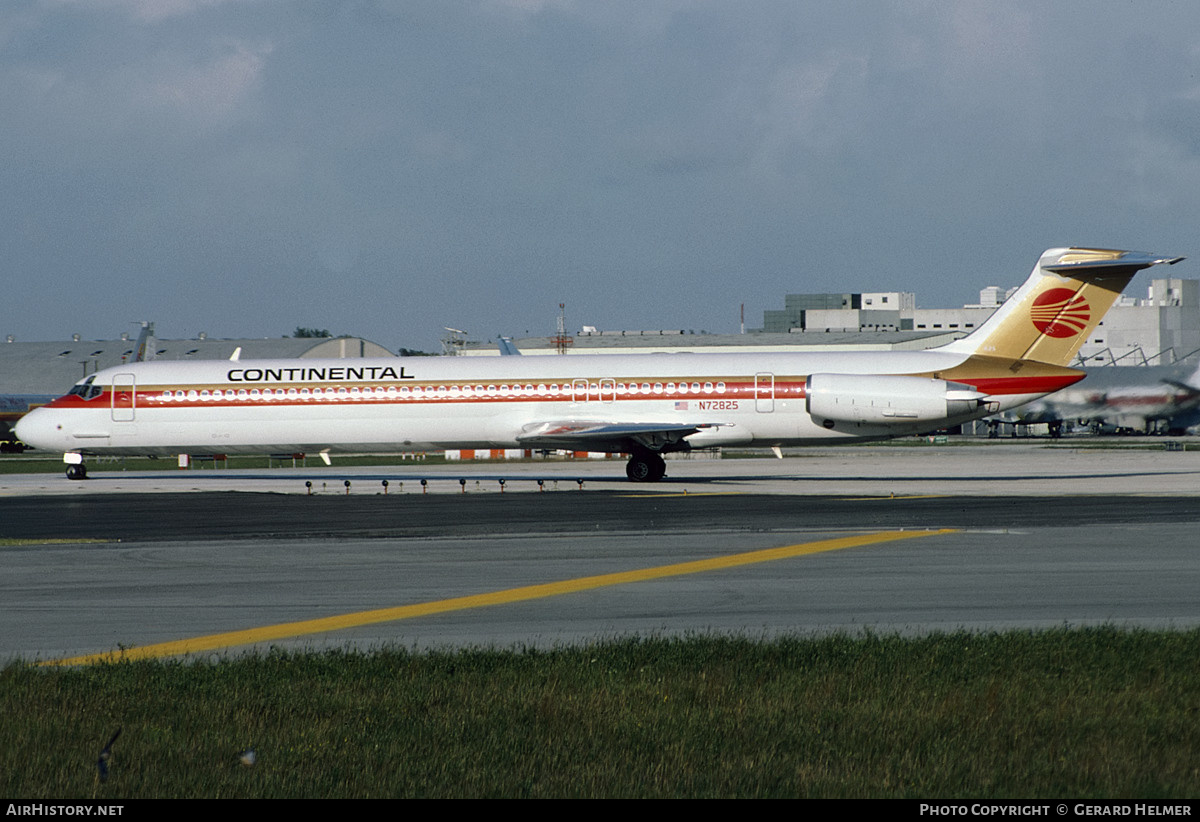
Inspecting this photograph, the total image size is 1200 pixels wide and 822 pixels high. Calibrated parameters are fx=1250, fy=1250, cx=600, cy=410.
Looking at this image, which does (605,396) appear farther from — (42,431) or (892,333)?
(892,333)

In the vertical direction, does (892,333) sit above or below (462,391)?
above

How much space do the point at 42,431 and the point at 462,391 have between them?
1265 centimetres

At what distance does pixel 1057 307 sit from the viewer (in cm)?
3216

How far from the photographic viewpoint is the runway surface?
11219 millimetres

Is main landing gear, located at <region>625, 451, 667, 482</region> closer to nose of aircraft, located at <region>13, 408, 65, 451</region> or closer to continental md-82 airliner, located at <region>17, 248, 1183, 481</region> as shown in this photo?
continental md-82 airliner, located at <region>17, 248, 1183, 481</region>

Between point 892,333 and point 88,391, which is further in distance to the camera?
point 892,333

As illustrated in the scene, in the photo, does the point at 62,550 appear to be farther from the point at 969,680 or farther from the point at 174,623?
the point at 969,680

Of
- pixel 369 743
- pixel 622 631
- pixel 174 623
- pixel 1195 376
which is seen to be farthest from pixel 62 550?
pixel 1195 376

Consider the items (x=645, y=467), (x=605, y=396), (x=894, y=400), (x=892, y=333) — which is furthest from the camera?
(x=892, y=333)

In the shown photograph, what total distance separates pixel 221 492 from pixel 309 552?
15974mm

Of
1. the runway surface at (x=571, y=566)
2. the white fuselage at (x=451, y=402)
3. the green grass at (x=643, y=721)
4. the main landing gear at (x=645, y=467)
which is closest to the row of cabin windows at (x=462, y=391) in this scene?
the white fuselage at (x=451, y=402)

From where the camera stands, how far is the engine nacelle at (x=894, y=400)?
3231 centimetres

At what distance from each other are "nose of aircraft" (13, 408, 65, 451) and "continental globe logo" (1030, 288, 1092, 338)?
27410 millimetres

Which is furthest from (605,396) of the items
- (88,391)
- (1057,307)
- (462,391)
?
(88,391)
